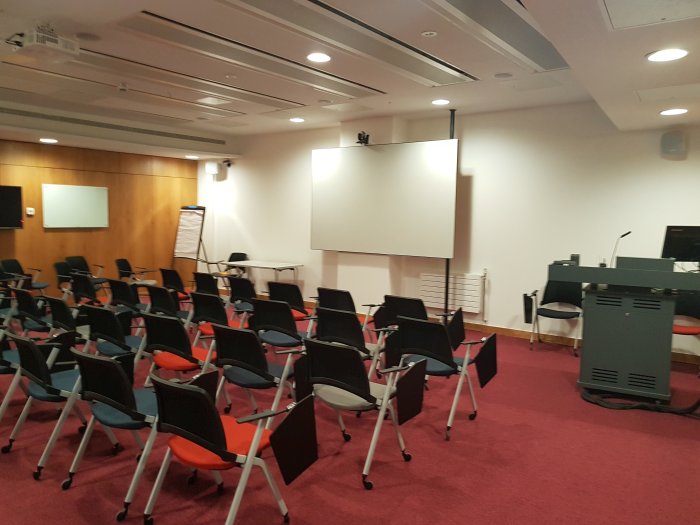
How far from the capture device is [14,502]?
2.88 m

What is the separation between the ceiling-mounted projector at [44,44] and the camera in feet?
13.3

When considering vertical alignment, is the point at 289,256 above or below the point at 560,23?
below

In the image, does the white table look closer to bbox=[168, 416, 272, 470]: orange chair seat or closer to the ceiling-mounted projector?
the ceiling-mounted projector

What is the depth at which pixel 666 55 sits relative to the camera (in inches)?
136

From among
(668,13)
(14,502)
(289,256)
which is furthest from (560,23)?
(289,256)

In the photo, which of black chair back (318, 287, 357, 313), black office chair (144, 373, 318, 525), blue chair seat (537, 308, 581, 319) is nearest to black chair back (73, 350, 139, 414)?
black office chair (144, 373, 318, 525)

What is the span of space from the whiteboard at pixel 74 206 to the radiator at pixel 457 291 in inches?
229

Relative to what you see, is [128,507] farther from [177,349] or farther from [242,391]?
[242,391]

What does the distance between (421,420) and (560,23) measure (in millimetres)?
2996

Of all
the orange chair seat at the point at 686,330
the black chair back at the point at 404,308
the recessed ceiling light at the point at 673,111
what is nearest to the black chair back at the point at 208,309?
the black chair back at the point at 404,308

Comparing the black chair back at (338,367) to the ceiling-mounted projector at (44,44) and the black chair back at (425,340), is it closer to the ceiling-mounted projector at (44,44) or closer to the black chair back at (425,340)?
the black chair back at (425,340)

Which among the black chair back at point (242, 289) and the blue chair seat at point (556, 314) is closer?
the black chair back at point (242, 289)

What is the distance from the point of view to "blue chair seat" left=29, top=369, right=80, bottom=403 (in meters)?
3.31

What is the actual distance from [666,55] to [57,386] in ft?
15.2
